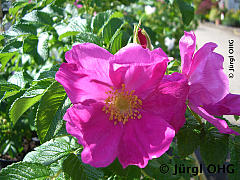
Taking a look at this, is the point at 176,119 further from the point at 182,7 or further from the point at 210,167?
the point at 182,7

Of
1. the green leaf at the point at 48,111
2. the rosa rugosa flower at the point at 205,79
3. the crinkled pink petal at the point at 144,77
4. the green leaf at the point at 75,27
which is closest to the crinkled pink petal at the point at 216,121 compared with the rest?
the rosa rugosa flower at the point at 205,79

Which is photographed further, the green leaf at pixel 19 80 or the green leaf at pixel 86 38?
the green leaf at pixel 19 80

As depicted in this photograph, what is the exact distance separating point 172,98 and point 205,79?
0.08 m

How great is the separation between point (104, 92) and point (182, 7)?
0.55 m

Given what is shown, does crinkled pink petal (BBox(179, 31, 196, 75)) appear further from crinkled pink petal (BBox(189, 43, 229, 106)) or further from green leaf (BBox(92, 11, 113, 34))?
green leaf (BBox(92, 11, 113, 34))

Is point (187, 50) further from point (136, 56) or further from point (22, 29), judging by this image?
point (22, 29)

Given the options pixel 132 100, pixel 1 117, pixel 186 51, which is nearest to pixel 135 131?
pixel 132 100

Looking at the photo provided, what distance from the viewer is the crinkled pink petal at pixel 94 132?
0.54 meters

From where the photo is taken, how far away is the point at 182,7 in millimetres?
974

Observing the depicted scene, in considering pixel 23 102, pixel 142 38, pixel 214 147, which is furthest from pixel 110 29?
pixel 214 147

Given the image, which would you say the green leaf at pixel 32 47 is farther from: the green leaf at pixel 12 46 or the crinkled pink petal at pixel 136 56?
the crinkled pink petal at pixel 136 56

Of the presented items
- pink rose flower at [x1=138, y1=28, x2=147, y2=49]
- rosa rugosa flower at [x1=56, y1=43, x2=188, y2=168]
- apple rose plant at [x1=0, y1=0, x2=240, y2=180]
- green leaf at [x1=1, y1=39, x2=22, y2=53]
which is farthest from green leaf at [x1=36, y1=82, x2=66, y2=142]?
green leaf at [x1=1, y1=39, x2=22, y2=53]

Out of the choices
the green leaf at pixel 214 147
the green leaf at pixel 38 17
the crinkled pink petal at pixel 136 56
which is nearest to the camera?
the crinkled pink petal at pixel 136 56

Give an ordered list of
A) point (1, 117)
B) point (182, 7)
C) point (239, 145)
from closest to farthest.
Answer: point (239, 145)
point (182, 7)
point (1, 117)
